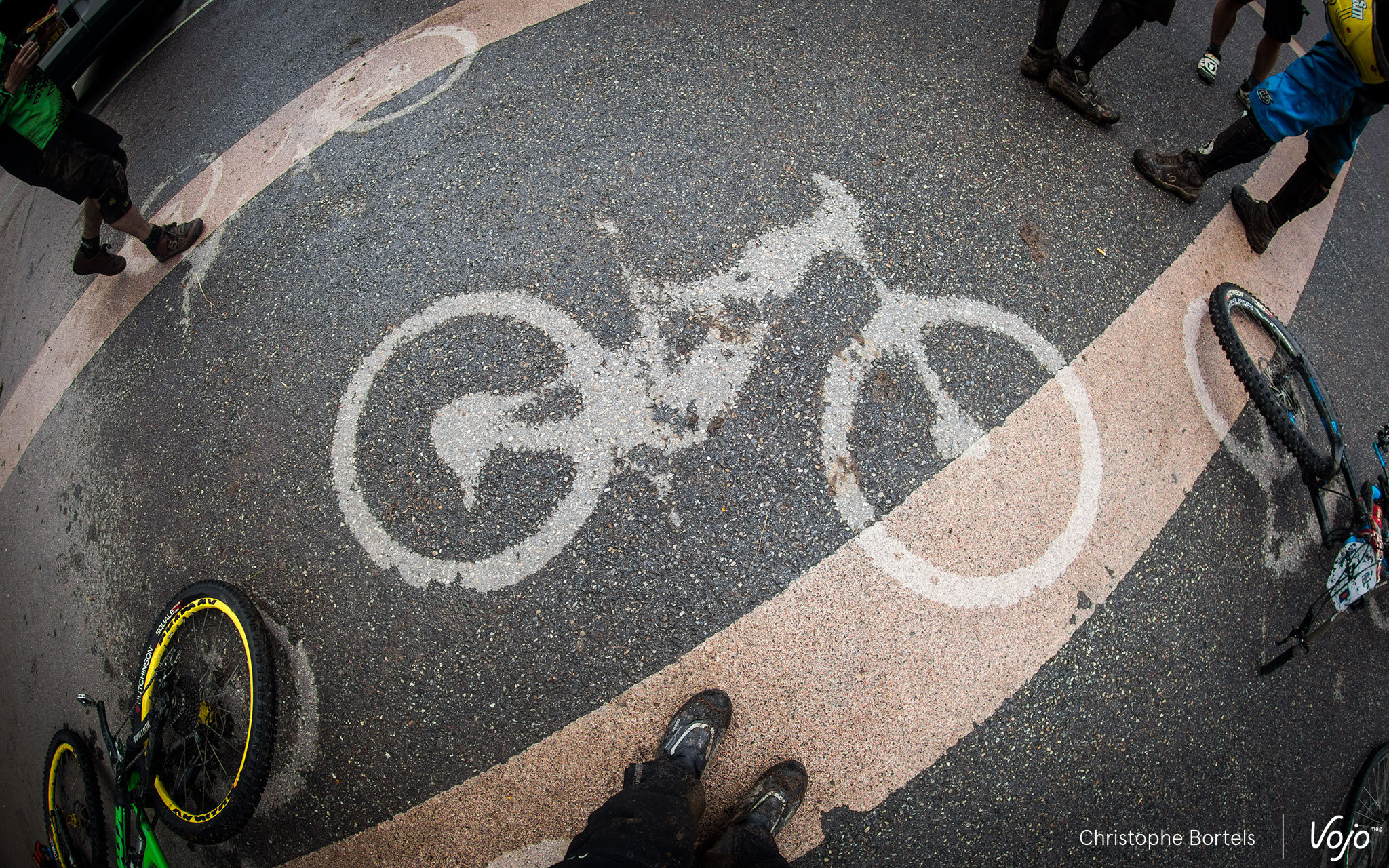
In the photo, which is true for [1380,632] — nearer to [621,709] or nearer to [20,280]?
[621,709]

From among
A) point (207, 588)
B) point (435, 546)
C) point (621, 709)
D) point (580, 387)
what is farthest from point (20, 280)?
point (621, 709)

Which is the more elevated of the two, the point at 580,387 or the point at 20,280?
the point at 20,280

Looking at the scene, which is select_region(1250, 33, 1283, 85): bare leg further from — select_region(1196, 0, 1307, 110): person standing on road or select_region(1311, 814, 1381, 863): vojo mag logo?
select_region(1311, 814, 1381, 863): vojo mag logo

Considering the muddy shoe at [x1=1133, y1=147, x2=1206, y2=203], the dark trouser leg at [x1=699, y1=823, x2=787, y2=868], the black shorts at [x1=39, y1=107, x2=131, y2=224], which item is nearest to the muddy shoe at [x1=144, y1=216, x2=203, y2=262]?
the black shorts at [x1=39, y1=107, x2=131, y2=224]

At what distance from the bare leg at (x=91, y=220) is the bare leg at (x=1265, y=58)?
7.40 meters

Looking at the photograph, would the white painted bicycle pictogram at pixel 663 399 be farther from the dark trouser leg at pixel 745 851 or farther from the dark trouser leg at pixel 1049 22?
the dark trouser leg at pixel 1049 22

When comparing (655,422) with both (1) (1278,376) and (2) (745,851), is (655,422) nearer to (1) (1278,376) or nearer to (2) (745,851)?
(2) (745,851)

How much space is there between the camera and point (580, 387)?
2.95m

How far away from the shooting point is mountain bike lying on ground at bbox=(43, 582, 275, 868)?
2.52 meters

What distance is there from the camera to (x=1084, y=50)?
362 cm

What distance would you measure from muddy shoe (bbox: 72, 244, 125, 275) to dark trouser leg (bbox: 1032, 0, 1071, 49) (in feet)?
19.4

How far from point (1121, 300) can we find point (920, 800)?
2839 mm

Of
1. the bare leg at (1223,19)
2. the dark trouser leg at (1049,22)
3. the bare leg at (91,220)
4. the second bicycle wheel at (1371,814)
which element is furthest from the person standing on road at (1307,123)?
the bare leg at (91,220)

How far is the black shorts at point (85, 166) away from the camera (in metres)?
3.19
